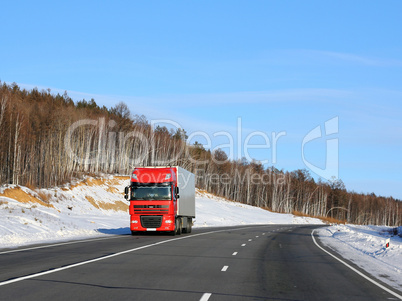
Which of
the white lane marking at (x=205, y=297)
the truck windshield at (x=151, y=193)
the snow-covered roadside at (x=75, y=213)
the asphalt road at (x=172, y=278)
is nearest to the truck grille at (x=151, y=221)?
the truck windshield at (x=151, y=193)

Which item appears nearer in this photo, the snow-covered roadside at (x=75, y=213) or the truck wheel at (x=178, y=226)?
the snow-covered roadside at (x=75, y=213)

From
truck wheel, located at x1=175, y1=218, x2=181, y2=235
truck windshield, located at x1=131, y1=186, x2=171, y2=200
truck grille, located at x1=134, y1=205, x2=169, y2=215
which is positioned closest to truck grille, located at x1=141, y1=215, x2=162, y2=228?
truck grille, located at x1=134, y1=205, x2=169, y2=215

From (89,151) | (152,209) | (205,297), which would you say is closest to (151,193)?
(152,209)

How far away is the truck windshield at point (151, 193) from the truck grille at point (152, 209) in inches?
19.0

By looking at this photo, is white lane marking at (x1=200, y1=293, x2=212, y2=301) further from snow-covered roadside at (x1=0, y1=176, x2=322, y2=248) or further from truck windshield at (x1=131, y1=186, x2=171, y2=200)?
truck windshield at (x1=131, y1=186, x2=171, y2=200)

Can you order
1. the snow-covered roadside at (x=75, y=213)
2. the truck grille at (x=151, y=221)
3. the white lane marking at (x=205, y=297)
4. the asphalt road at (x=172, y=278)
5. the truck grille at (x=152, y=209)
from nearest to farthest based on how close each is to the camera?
the white lane marking at (x=205, y=297)
the asphalt road at (x=172, y=278)
the truck grille at (x=152, y=209)
the snow-covered roadside at (x=75, y=213)
the truck grille at (x=151, y=221)

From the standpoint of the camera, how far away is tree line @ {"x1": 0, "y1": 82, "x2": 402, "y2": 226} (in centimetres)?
5798

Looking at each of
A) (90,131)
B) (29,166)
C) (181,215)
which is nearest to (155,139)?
(90,131)

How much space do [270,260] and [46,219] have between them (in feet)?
76.5

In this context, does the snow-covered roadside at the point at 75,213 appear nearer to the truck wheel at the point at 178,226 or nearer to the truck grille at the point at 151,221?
the truck grille at the point at 151,221

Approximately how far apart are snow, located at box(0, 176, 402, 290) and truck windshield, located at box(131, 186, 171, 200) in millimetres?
3902

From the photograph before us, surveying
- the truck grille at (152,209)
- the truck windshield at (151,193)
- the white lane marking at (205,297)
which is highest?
the truck windshield at (151,193)

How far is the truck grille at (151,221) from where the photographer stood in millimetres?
30562

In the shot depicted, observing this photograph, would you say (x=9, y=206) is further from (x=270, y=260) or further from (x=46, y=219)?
(x=270, y=260)
